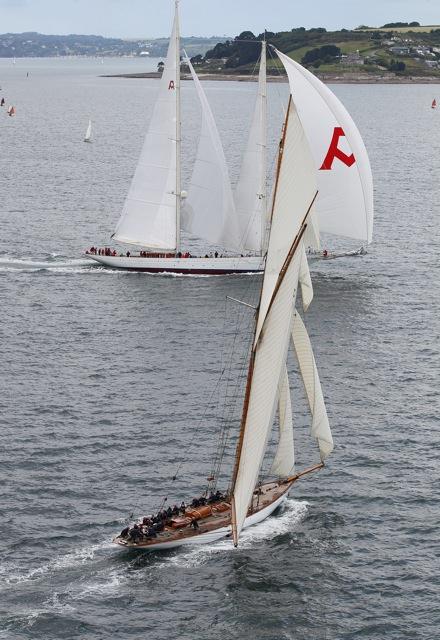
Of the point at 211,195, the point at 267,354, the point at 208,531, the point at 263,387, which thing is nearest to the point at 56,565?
the point at 208,531

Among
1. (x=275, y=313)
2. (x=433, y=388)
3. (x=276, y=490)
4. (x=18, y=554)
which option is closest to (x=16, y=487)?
(x=18, y=554)

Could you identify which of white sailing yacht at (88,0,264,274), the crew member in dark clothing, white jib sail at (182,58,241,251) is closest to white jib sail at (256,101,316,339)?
the crew member in dark clothing

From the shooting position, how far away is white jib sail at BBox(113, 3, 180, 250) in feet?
411

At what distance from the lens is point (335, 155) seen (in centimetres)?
11994

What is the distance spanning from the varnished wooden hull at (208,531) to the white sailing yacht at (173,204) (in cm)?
5518

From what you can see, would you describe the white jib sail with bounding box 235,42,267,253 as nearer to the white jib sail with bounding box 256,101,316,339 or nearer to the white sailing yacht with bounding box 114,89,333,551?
the white sailing yacht with bounding box 114,89,333,551

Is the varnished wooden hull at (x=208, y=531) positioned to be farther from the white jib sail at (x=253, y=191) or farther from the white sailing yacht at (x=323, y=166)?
the white jib sail at (x=253, y=191)

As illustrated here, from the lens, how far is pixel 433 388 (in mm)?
93812

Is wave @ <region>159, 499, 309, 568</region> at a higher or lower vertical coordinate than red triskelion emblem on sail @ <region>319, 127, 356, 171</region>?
lower

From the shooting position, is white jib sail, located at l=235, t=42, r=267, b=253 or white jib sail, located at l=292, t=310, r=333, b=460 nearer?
white jib sail, located at l=292, t=310, r=333, b=460

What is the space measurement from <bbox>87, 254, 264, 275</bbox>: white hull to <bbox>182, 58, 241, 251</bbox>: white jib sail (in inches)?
64.3

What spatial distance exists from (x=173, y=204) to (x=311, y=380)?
57.6 metres

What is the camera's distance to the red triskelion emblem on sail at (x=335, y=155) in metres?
120

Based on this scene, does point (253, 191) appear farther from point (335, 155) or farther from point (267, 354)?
point (267, 354)
